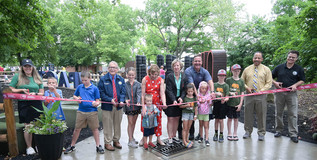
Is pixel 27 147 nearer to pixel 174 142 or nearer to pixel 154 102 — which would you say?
pixel 154 102

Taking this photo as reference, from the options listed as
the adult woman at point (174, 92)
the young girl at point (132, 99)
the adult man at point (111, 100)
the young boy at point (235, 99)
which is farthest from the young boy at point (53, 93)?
the young boy at point (235, 99)

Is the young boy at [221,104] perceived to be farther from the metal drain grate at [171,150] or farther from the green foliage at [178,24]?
the green foliage at [178,24]

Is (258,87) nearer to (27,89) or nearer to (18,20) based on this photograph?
(27,89)

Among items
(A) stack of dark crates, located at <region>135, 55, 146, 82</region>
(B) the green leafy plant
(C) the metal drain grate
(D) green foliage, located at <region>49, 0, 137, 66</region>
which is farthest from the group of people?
(D) green foliage, located at <region>49, 0, 137, 66</region>

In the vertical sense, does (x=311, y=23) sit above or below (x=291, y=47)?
above

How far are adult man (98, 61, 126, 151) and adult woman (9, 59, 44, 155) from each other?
122cm

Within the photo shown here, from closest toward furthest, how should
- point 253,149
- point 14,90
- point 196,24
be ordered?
point 14,90 < point 253,149 < point 196,24

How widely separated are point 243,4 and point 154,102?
34602mm

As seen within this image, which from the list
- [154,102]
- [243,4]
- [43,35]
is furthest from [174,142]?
[243,4]

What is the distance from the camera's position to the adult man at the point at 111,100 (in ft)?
13.8

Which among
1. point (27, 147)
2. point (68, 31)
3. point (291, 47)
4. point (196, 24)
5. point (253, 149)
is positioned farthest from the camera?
point (68, 31)

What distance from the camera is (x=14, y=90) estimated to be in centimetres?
367

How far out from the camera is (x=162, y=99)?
4.25 metres

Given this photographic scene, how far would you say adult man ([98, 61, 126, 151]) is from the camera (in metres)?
4.19
